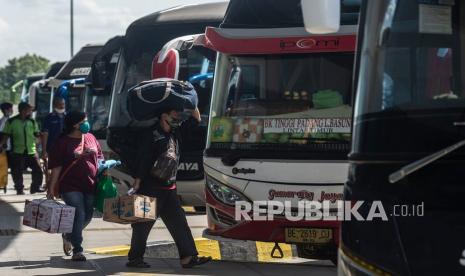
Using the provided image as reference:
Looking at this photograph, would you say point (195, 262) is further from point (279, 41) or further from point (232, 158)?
point (279, 41)

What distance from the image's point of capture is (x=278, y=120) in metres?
8.98

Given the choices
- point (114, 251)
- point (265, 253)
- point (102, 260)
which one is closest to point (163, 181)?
point (102, 260)

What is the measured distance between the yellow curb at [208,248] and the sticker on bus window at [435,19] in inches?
247

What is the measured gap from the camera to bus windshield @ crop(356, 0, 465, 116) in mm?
4742

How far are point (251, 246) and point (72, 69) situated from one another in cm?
1506

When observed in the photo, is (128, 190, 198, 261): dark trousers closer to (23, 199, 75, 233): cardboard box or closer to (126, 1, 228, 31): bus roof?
(23, 199, 75, 233): cardboard box

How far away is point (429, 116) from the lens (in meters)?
4.55

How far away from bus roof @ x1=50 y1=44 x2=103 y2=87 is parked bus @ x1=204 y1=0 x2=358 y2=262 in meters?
15.8

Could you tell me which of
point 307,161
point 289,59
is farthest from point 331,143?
point 289,59

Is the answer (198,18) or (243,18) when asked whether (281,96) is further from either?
(198,18)

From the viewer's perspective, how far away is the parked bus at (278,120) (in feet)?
28.4

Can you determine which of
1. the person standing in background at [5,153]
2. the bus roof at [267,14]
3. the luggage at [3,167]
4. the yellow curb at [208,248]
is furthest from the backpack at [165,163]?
the luggage at [3,167]

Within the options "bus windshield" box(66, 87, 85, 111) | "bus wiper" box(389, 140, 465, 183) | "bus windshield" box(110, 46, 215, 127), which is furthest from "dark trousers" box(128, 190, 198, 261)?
"bus windshield" box(66, 87, 85, 111)

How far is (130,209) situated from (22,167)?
10322mm
